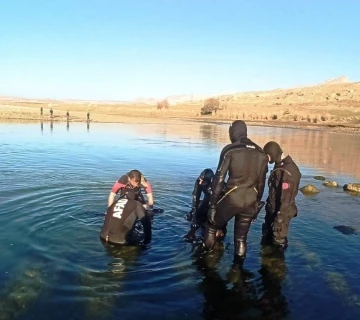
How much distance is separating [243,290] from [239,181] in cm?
168

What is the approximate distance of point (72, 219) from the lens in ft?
31.1

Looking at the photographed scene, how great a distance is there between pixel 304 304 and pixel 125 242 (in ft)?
10.9

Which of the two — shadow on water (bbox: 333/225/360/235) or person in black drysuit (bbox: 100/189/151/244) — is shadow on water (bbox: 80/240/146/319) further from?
shadow on water (bbox: 333/225/360/235)

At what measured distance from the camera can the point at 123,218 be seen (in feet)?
24.6

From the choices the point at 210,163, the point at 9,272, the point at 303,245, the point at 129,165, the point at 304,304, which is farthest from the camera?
the point at 210,163

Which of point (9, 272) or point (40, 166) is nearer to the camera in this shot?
point (9, 272)

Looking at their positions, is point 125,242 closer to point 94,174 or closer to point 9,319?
point 9,319

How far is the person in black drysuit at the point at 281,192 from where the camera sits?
7.74 metres

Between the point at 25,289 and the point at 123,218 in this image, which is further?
the point at 123,218

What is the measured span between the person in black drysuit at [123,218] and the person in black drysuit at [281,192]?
2547 millimetres

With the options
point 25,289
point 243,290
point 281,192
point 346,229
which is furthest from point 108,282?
point 346,229

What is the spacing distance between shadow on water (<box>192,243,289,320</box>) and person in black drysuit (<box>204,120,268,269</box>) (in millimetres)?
479

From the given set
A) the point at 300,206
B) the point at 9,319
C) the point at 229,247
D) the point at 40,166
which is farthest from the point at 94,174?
the point at 9,319

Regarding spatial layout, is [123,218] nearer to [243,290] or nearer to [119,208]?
[119,208]
